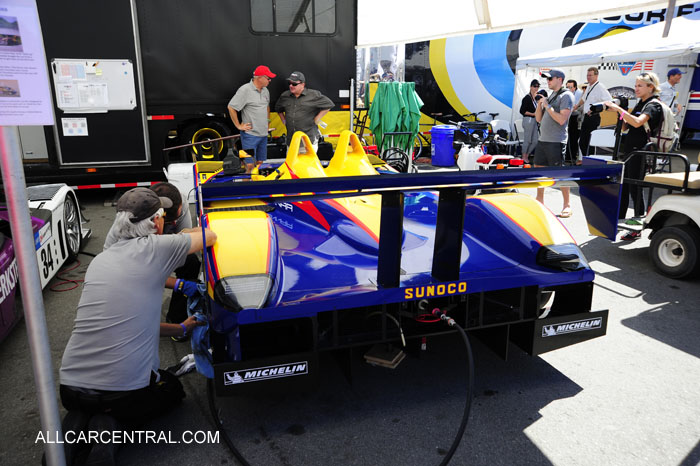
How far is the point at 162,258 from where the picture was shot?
2676 mm

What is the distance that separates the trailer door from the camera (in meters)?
7.35

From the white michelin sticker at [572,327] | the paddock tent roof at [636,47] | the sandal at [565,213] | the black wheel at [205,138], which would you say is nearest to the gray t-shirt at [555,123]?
the sandal at [565,213]

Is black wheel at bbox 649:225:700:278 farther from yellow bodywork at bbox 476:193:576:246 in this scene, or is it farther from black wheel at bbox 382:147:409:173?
black wheel at bbox 382:147:409:173

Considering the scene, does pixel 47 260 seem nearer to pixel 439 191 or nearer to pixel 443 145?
pixel 439 191

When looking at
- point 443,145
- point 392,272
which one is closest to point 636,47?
point 443,145

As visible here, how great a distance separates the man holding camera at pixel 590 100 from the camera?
10.7m

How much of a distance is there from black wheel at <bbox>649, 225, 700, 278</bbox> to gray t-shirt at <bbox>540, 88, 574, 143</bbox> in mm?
2152

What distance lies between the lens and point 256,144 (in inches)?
308

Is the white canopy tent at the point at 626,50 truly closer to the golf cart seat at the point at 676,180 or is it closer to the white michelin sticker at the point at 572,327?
the golf cart seat at the point at 676,180

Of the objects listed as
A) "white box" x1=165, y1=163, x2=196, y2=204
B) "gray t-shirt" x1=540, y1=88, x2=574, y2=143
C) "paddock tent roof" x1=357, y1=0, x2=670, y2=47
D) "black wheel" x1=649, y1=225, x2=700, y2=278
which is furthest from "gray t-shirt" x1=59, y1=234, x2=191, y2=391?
"gray t-shirt" x1=540, y1=88, x2=574, y2=143

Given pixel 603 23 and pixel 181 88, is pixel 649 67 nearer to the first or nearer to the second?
pixel 603 23

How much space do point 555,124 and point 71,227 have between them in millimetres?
6040

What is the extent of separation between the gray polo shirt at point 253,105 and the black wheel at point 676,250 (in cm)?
536

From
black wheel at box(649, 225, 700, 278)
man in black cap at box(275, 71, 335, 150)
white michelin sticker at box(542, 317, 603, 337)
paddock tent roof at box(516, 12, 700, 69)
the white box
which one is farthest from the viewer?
paddock tent roof at box(516, 12, 700, 69)
